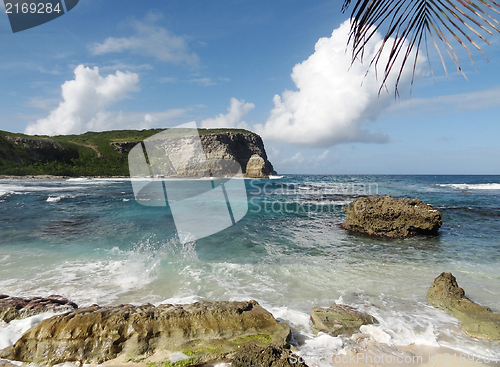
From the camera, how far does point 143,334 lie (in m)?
3.24

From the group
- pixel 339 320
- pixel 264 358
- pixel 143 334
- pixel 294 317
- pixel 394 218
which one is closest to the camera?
pixel 264 358

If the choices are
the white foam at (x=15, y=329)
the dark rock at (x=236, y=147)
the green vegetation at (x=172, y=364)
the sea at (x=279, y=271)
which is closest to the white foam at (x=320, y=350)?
the sea at (x=279, y=271)

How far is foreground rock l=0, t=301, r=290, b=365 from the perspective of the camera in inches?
120

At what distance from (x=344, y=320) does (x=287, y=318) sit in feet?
2.93

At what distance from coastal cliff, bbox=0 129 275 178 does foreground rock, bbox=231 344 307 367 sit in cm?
7500

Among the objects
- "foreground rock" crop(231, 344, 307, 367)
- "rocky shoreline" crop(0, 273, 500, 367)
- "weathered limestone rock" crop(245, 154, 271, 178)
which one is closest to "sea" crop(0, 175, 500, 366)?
"rocky shoreline" crop(0, 273, 500, 367)

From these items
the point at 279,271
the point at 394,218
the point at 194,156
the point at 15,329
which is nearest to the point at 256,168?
the point at 194,156

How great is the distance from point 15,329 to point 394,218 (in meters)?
11.7

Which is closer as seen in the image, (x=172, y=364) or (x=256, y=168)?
(x=172, y=364)

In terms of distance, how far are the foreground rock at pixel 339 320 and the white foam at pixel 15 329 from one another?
13.4ft

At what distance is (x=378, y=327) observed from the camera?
3900mm

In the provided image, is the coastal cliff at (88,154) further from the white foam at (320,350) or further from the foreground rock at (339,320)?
the white foam at (320,350)

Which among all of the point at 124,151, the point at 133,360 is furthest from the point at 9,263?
the point at 124,151

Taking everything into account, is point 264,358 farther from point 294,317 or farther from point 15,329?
point 15,329
